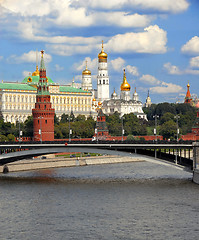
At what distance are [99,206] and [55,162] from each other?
43145 millimetres

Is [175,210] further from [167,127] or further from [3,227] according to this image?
[167,127]

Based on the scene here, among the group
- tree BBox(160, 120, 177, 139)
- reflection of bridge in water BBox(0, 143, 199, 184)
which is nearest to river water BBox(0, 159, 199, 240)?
reflection of bridge in water BBox(0, 143, 199, 184)

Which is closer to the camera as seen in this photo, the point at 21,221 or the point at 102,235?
the point at 102,235

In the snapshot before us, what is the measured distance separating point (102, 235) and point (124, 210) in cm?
944

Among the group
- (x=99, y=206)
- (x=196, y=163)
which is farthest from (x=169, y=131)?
(x=99, y=206)

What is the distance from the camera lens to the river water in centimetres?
5325

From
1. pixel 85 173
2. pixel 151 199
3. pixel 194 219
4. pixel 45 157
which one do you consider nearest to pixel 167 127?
pixel 45 157

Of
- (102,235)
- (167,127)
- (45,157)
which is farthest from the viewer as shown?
(167,127)

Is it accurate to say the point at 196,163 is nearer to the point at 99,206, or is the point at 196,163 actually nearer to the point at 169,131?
the point at 99,206

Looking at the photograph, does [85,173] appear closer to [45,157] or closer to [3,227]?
[45,157]

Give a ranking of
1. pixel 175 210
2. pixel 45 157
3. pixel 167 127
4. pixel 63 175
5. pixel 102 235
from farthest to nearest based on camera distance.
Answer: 1. pixel 167 127
2. pixel 45 157
3. pixel 63 175
4. pixel 175 210
5. pixel 102 235

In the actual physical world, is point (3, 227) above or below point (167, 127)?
below

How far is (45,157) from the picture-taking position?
375ft

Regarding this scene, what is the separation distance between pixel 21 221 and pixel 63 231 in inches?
202
